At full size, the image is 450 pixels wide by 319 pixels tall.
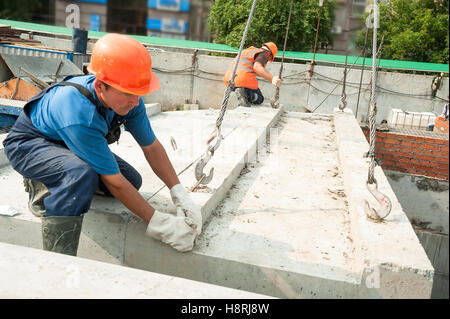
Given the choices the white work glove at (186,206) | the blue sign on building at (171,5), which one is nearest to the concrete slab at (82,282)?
the white work glove at (186,206)

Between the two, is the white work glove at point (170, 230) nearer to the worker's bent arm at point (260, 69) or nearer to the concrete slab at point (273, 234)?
the concrete slab at point (273, 234)

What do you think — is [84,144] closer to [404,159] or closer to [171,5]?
[404,159]

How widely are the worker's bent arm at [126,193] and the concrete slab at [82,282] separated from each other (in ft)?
1.51

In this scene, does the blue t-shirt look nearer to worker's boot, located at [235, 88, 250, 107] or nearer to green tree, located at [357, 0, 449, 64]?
worker's boot, located at [235, 88, 250, 107]

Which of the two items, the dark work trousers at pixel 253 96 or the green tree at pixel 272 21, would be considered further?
the green tree at pixel 272 21

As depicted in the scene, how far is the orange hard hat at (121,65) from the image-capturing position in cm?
249

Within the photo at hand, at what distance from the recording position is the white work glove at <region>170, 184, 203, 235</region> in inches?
116

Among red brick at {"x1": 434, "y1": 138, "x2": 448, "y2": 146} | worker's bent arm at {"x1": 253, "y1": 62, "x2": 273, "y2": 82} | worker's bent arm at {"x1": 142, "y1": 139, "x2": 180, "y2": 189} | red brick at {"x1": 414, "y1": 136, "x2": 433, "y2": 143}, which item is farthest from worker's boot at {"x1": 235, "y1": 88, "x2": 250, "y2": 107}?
worker's bent arm at {"x1": 142, "y1": 139, "x2": 180, "y2": 189}

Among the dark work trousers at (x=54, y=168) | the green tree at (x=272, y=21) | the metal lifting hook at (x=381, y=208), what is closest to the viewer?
A: the dark work trousers at (x=54, y=168)

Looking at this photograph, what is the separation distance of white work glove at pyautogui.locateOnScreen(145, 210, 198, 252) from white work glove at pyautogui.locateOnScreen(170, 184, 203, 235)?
146 millimetres

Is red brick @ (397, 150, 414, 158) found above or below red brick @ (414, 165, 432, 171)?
above

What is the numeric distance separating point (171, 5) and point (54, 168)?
1894cm
